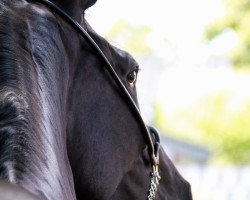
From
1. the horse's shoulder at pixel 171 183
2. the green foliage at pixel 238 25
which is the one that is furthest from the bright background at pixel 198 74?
the horse's shoulder at pixel 171 183

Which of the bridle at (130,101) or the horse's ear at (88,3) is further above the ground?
the horse's ear at (88,3)

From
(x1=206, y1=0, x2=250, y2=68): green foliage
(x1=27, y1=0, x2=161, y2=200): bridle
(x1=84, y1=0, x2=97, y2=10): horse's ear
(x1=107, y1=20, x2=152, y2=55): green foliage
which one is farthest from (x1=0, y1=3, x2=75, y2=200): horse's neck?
(x1=107, y1=20, x2=152, y2=55): green foliage

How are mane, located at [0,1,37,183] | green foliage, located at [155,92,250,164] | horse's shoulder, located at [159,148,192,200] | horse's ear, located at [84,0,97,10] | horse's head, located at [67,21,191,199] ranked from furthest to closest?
green foliage, located at [155,92,250,164]
horse's shoulder, located at [159,148,192,200]
horse's ear, located at [84,0,97,10]
horse's head, located at [67,21,191,199]
mane, located at [0,1,37,183]

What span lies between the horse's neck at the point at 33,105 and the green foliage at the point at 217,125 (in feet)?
54.2

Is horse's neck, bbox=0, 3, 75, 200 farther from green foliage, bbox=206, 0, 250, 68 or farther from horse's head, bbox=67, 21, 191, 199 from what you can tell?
green foliage, bbox=206, 0, 250, 68

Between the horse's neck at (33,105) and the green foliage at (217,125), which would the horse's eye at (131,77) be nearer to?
the horse's neck at (33,105)

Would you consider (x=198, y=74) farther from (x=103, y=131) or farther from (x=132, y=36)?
(x=103, y=131)

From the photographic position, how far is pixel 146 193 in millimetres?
2973

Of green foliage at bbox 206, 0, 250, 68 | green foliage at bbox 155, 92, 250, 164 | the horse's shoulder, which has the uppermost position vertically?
the horse's shoulder

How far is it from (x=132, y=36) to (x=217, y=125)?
2937 millimetres

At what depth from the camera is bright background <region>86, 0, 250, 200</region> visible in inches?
672

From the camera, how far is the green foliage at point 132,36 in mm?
19891

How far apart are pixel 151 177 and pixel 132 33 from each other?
17.6 meters

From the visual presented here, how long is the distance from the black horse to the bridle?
0.02 m
